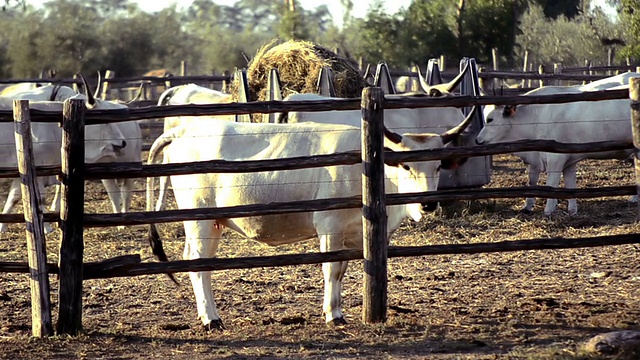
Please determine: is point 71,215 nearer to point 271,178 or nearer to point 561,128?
point 271,178

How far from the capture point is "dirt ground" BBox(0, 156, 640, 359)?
6.07 m

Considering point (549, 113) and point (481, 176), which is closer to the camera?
point (481, 176)

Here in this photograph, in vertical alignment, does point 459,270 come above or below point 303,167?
below

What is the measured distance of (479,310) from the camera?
702cm

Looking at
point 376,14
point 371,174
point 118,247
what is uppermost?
point 376,14

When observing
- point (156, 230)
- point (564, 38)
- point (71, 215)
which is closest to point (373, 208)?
point (156, 230)

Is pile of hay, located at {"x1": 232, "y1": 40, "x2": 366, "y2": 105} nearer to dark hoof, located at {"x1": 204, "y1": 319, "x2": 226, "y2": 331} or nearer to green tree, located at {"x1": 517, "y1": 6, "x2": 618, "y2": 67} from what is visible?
dark hoof, located at {"x1": 204, "y1": 319, "x2": 226, "y2": 331}

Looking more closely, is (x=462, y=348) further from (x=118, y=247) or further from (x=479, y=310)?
(x=118, y=247)

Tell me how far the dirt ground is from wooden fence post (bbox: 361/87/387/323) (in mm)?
194

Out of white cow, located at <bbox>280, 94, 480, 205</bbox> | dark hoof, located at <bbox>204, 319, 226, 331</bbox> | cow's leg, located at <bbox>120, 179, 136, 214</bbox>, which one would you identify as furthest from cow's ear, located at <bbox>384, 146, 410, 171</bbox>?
cow's leg, located at <bbox>120, 179, 136, 214</bbox>

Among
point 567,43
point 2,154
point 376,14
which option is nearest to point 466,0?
point 376,14

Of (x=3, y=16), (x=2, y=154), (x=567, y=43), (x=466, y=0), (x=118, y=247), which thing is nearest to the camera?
(x=118, y=247)

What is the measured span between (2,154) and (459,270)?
5.86 m

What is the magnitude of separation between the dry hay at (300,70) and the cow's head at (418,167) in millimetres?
4382
